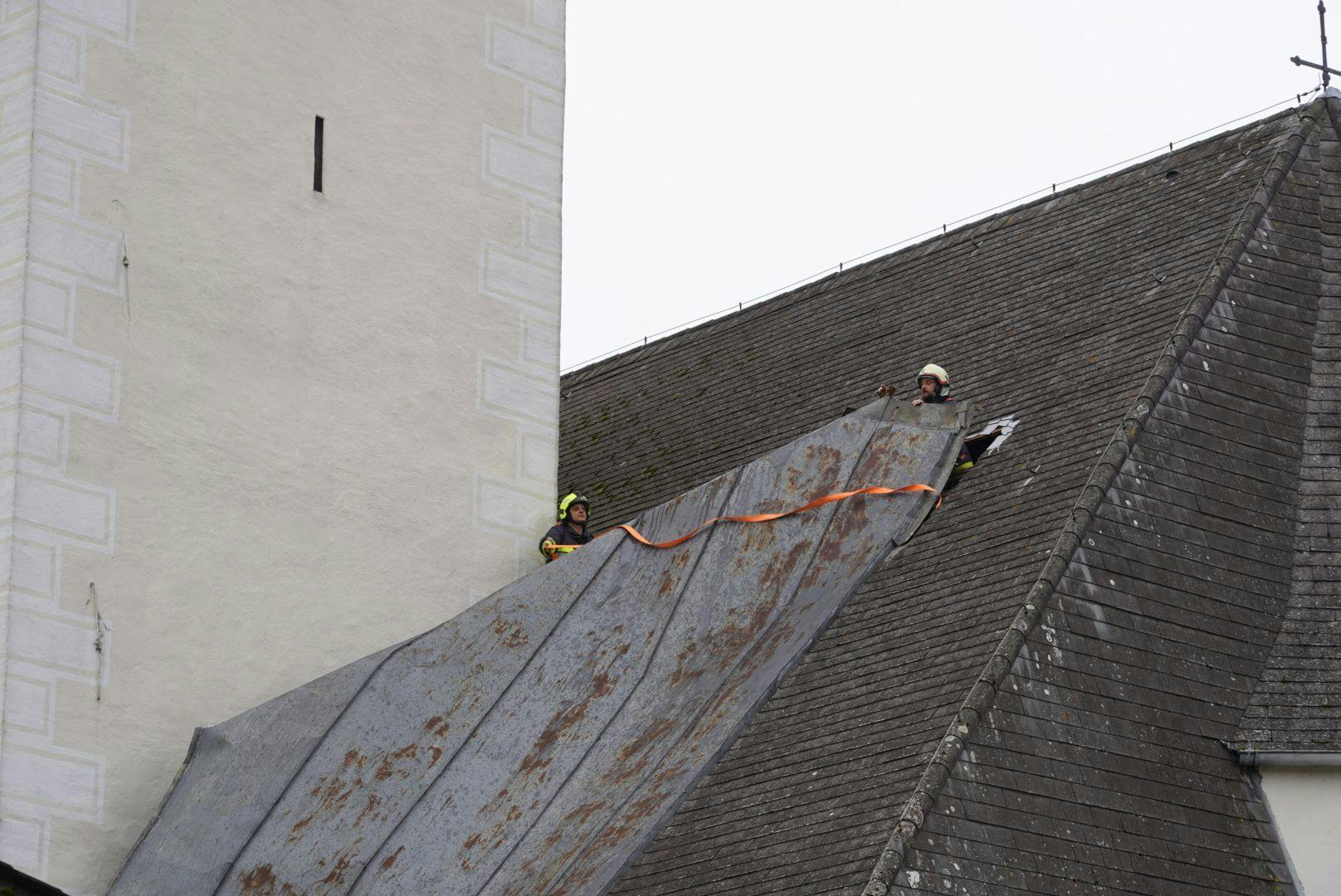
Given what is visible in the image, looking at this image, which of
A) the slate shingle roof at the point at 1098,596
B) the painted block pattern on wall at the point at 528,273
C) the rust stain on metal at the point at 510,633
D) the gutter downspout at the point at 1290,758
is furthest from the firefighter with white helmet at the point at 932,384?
the painted block pattern on wall at the point at 528,273

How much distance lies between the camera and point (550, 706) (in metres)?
16.8

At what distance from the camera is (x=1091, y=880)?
553 inches

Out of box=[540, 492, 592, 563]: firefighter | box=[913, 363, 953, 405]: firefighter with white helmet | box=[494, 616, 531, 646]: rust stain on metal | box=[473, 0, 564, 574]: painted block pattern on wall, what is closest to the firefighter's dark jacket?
box=[540, 492, 592, 563]: firefighter

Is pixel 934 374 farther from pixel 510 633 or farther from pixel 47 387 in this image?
pixel 47 387

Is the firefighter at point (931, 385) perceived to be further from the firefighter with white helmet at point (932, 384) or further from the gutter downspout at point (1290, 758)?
the gutter downspout at point (1290, 758)

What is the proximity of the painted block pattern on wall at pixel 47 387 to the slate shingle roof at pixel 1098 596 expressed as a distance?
4207 mm

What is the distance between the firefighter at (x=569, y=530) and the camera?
1948cm

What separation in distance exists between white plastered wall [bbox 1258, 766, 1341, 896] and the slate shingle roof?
14 centimetres

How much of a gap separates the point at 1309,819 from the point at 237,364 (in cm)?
800

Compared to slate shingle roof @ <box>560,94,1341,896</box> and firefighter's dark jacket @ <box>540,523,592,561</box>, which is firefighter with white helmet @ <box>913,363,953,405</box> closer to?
slate shingle roof @ <box>560,94,1341,896</box>

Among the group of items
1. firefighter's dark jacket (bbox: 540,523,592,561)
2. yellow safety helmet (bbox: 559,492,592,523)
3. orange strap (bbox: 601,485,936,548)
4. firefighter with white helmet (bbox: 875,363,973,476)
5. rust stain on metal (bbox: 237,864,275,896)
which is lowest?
rust stain on metal (bbox: 237,864,275,896)

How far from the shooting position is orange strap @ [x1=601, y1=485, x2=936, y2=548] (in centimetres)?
1678

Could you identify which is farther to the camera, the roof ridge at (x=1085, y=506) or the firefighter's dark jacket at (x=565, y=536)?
the firefighter's dark jacket at (x=565, y=536)

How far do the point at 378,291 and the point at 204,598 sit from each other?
2.82 m
